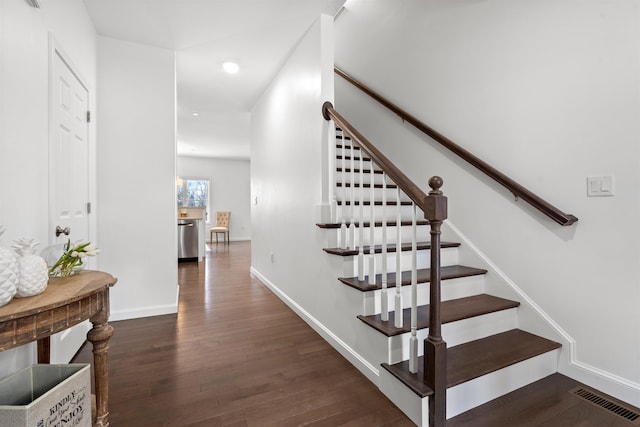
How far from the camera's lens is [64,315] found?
1013mm

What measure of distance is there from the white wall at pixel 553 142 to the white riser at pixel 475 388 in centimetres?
20

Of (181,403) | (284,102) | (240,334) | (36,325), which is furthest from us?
(284,102)

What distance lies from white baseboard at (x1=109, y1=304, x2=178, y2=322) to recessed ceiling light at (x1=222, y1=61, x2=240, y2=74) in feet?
8.71

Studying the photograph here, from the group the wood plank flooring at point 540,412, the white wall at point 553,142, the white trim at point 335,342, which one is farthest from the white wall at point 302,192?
the white wall at point 553,142

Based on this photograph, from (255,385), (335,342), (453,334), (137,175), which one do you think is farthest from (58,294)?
(137,175)

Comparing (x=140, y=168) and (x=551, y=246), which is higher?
(x=140, y=168)

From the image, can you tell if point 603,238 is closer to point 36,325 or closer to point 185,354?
point 36,325

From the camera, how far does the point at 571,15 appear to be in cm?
174

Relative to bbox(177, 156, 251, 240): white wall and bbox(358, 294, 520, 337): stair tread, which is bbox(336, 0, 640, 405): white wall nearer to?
bbox(358, 294, 520, 337): stair tread

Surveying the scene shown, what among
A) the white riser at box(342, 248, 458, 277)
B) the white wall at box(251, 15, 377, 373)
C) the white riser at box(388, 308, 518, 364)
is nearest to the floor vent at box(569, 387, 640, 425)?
the white riser at box(388, 308, 518, 364)

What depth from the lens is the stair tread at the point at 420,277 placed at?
182 centimetres

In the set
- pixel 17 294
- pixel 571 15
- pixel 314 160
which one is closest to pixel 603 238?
pixel 571 15

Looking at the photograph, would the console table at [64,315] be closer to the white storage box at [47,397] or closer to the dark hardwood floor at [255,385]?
the white storage box at [47,397]

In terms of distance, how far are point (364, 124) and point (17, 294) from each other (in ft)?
11.4
